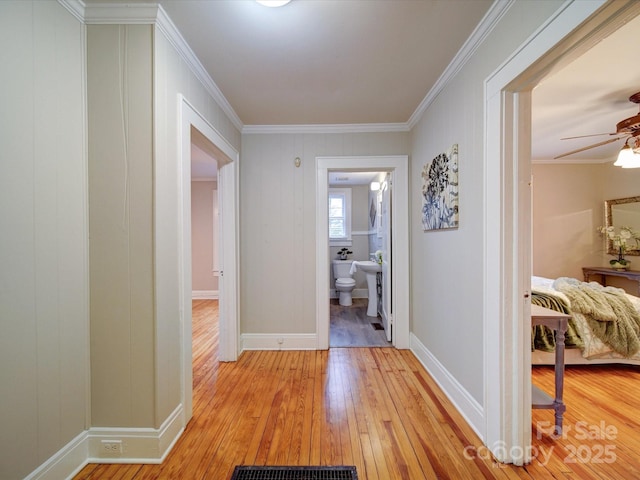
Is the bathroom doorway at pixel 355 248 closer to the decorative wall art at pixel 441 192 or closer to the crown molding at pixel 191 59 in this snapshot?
the decorative wall art at pixel 441 192

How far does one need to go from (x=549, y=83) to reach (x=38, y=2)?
11.3 ft

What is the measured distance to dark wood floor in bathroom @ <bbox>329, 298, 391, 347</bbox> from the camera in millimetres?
3260

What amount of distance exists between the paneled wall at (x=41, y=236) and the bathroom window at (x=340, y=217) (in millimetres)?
4662

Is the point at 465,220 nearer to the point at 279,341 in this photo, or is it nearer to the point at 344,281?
the point at 279,341

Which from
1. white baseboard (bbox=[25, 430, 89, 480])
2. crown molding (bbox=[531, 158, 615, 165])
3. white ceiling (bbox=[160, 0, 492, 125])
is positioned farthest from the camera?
crown molding (bbox=[531, 158, 615, 165])

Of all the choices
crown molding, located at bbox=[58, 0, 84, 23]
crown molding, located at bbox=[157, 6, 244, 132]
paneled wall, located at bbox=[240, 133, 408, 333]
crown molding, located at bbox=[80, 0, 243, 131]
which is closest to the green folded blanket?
paneled wall, located at bbox=[240, 133, 408, 333]

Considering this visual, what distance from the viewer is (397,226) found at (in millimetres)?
3064

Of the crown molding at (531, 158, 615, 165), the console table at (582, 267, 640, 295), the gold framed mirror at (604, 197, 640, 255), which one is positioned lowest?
the console table at (582, 267, 640, 295)

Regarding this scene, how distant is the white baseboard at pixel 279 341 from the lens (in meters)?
3.06

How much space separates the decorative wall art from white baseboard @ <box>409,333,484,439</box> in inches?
45.2

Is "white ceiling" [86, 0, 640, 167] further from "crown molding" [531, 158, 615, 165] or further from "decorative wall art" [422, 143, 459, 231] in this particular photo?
"crown molding" [531, 158, 615, 165]

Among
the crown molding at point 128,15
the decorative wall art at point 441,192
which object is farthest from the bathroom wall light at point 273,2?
the decorative wall art at point 441,192

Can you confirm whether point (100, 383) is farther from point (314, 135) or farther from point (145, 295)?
point (314, 135)

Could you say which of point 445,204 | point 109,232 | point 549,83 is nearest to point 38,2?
point 109,232
